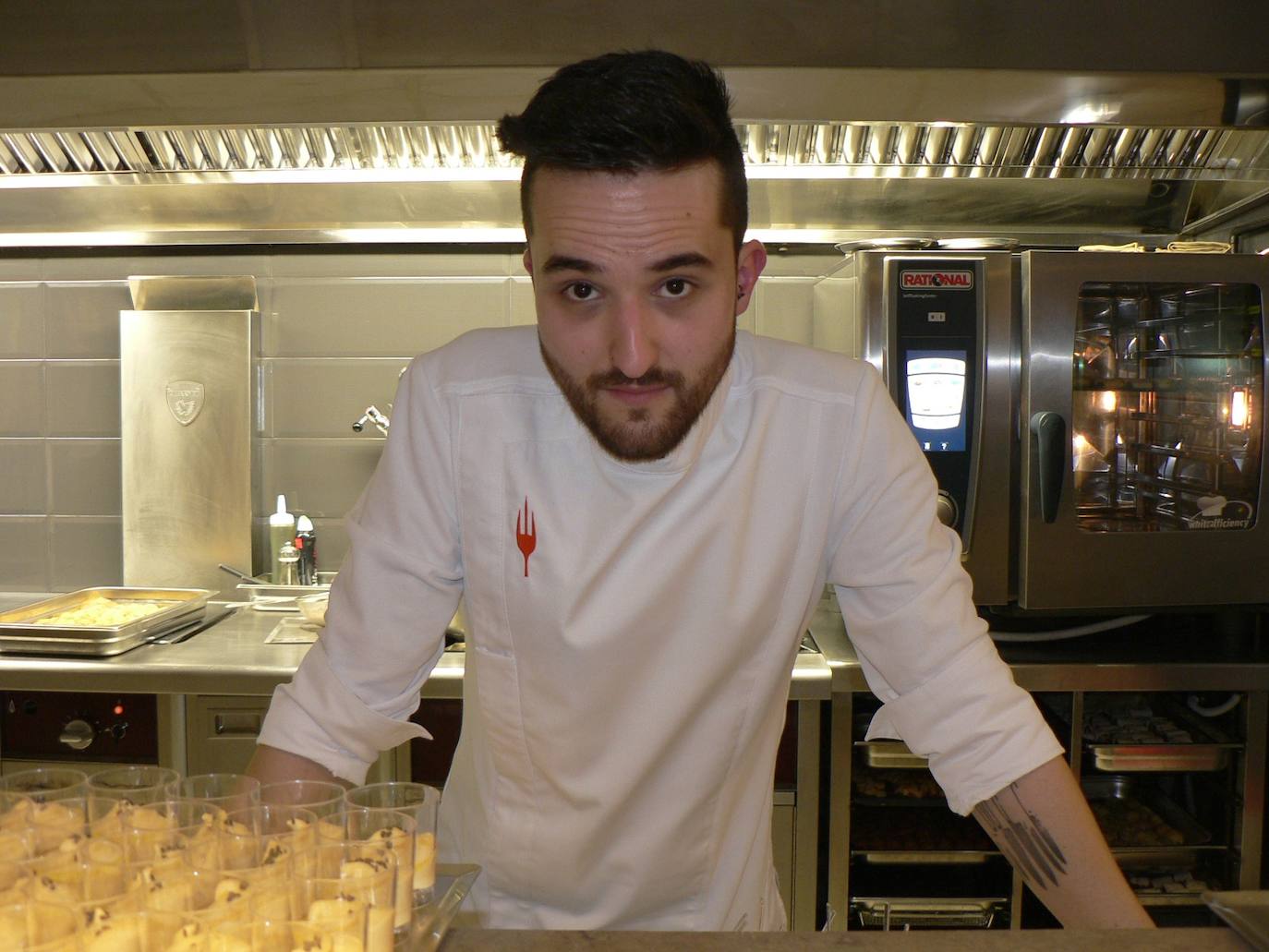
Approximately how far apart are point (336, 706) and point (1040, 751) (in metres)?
0.81

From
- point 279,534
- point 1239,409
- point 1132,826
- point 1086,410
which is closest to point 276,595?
point 279,534

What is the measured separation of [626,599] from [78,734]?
5.25ft

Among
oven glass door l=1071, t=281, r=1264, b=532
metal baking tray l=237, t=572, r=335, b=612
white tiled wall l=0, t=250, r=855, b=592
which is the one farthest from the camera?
white tiled wall l=0, t=250, r=855, b=592

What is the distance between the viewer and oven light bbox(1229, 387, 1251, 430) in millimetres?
2479

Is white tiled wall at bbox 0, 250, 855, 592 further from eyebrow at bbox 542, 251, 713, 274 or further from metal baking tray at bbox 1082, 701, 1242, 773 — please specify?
eyebrow at bbox 542, 251, 713, 274

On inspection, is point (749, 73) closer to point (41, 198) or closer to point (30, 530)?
point (41, 198)

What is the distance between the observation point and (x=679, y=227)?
1170mm

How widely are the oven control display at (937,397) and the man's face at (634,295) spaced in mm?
1214

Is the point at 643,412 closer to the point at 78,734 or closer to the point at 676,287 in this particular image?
the point at 676,287

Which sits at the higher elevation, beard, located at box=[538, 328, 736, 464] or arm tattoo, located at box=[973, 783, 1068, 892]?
beard, located at box=[538, 328, 736, 464]

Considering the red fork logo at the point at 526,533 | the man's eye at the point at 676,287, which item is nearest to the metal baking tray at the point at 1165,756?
the red fork logo at the point at 526,533

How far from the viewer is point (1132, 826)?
8.13 feet

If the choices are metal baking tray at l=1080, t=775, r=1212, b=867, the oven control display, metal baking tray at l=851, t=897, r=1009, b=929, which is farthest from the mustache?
metal baking tray at l=1080, t=775, r=1212, b=867

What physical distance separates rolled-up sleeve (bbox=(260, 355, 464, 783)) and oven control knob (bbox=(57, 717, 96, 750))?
1306 mm
